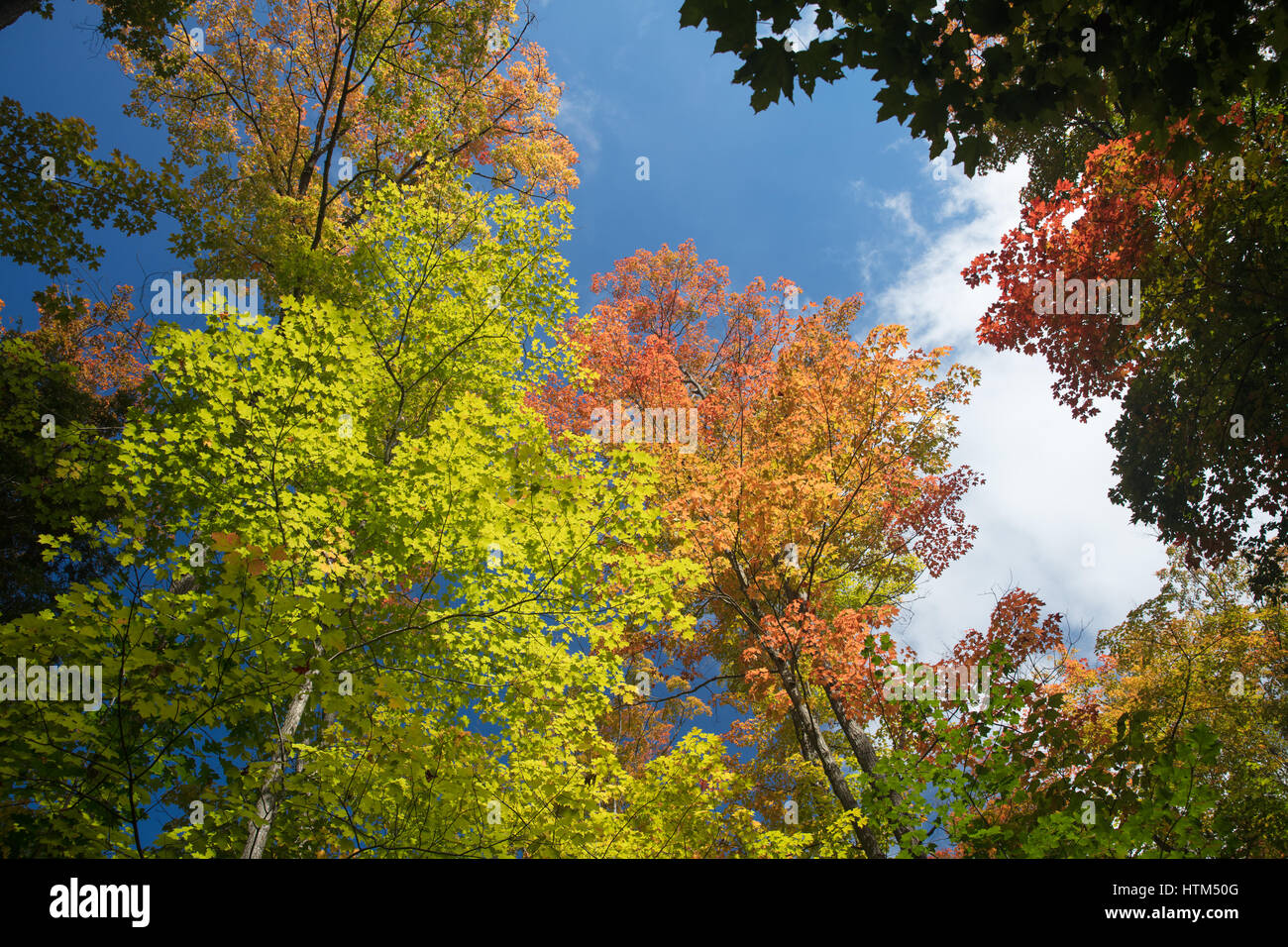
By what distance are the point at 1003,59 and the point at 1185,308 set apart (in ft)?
25.3

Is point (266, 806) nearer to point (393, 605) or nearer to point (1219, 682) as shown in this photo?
point (393, 605)

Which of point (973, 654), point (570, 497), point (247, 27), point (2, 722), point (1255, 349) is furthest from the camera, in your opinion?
point (247, 27)

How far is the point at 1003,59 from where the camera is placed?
3.68 m

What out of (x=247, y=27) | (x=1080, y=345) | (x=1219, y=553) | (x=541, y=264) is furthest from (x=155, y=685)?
(x=247, y=27)

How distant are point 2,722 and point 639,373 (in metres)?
12.5

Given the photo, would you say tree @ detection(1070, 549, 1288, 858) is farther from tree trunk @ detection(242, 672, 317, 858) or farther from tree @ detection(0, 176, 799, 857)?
tree trunk @ detection(242, 672, 317, 858)

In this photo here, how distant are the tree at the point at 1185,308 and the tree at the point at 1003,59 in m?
6.08

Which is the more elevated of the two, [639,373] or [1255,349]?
[639,373]

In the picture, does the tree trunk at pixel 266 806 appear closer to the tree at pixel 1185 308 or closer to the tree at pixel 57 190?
the tree at pixel 57 190

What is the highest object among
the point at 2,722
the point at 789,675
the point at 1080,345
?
the point at 1080,345

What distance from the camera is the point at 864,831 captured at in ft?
29.5

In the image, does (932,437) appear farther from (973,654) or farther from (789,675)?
(789,675)

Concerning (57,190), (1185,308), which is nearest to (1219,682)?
Answer: (1185,308)

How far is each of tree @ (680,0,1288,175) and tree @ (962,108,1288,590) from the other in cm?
608
